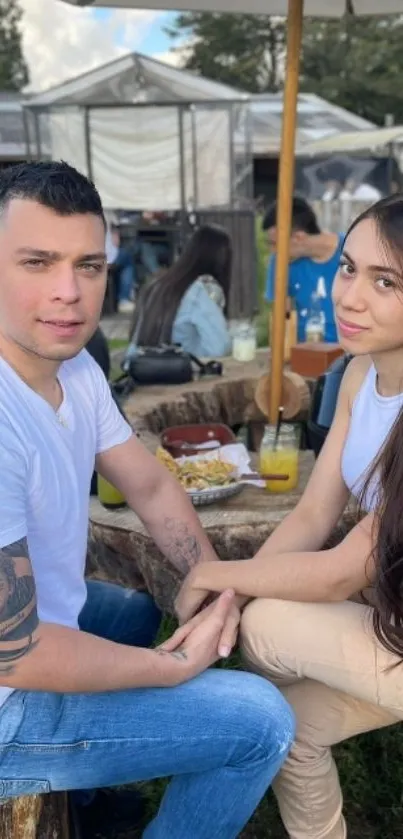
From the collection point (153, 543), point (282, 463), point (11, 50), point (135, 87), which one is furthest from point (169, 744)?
point (11, 50)

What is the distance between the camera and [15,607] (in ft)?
4.49

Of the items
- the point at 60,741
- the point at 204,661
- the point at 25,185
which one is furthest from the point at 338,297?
the point at 60,741

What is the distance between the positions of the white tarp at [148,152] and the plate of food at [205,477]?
354 inches

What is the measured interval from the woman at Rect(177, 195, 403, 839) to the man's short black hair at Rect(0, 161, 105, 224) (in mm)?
594

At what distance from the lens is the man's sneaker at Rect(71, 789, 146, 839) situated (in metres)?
2.17

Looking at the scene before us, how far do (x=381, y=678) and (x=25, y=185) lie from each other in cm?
117

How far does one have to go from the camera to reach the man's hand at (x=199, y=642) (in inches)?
61.2

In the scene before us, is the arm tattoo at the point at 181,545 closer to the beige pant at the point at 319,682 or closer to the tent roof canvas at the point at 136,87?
the beige pant at the point at 319,682

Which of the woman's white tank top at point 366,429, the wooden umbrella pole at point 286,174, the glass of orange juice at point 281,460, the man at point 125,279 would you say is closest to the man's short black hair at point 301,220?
the wooden umbrella pole at point 286,174

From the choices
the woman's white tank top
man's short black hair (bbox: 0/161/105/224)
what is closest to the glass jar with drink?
the woman's white tank top

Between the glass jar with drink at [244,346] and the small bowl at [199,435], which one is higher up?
the small bowl at [199,435]

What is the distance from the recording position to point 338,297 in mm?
1821

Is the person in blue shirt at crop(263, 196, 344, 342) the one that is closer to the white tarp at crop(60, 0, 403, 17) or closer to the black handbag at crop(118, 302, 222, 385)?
the black handbag at crop(118, 302, 222, 385)

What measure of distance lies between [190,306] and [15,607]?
376 centimetres
